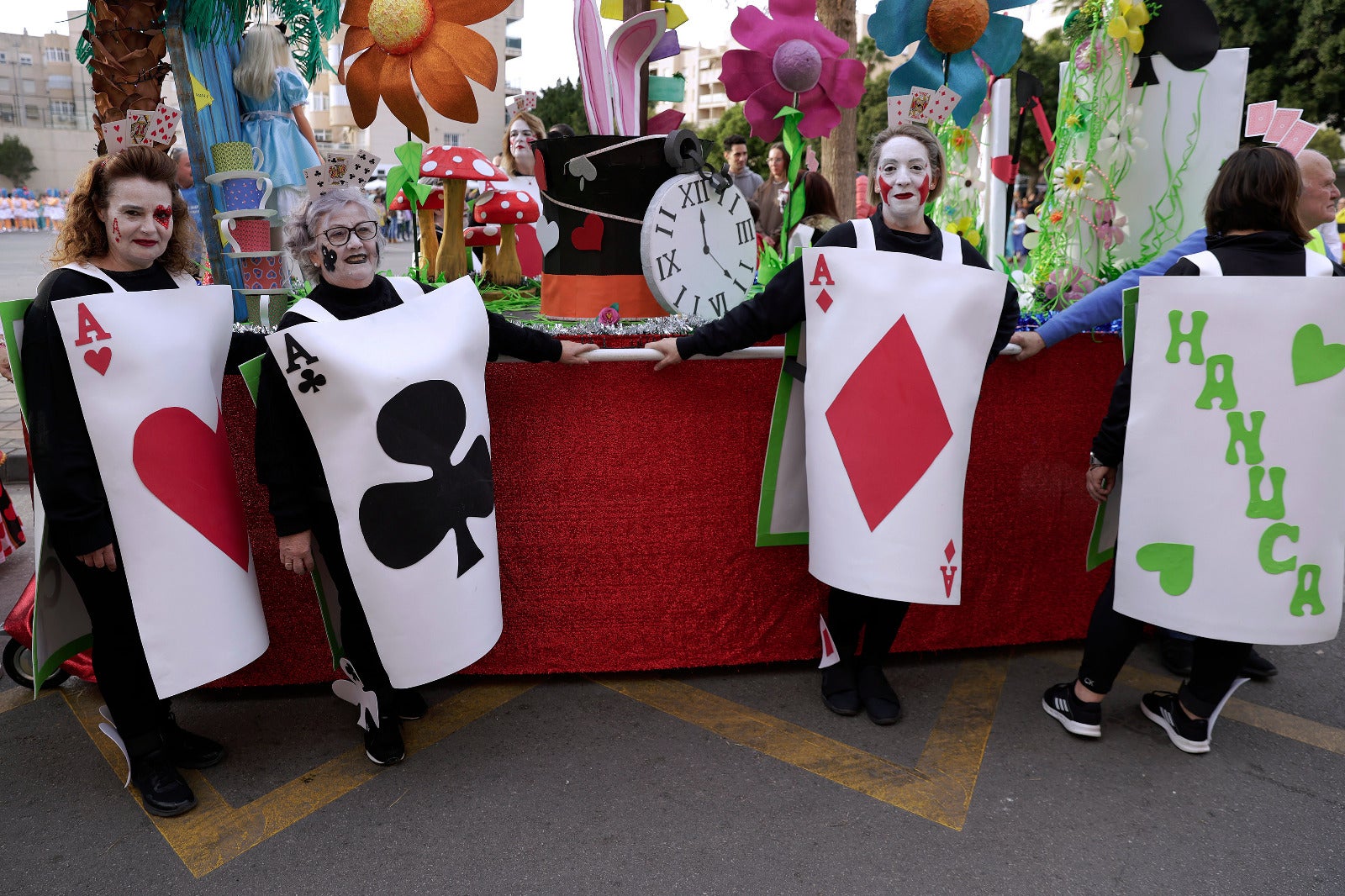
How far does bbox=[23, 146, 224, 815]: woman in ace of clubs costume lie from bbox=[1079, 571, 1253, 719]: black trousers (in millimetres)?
2425

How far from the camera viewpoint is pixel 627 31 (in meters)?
3.05

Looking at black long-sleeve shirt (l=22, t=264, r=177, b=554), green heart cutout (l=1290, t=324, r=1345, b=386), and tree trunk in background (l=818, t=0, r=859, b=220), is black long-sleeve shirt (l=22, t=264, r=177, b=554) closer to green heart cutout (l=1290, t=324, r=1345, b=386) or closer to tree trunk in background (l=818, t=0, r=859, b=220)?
green heart cutout (l=1290, t=324, r=1345, b=386)

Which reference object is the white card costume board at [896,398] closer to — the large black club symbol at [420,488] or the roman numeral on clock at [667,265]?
the roman numeral on clock at [667,265]

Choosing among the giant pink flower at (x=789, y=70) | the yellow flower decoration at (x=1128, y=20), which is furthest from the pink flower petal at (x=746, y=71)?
the yellow flower decoration at (x=1128, y=20)

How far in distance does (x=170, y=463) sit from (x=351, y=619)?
1.96ft

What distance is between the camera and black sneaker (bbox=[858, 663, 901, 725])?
2.72m

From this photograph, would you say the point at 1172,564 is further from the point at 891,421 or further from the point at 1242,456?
the point at 891,421

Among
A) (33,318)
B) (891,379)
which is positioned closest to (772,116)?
(891,379)

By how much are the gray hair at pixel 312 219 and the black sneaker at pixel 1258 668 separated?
2.97 m

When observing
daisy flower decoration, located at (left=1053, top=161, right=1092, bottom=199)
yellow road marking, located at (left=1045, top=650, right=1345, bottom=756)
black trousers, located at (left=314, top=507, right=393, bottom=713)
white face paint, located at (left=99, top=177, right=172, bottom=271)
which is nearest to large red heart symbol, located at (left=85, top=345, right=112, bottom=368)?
white face paint, located at (left=99, top=177, right=172, bottom=271)

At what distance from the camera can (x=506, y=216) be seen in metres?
4.12

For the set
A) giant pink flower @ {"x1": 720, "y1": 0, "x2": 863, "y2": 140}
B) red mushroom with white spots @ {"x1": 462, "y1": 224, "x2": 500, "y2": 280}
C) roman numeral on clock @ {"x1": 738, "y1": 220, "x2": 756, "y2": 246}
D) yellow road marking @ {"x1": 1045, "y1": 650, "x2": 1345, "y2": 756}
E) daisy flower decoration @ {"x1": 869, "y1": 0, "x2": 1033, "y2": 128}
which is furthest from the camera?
red mushroom with white spots @ {"x1": 462, "y1": 224, "x2": 500, "y2": 280}

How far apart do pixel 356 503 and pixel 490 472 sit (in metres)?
0.36

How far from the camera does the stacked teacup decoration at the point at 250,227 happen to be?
298 centimetres
